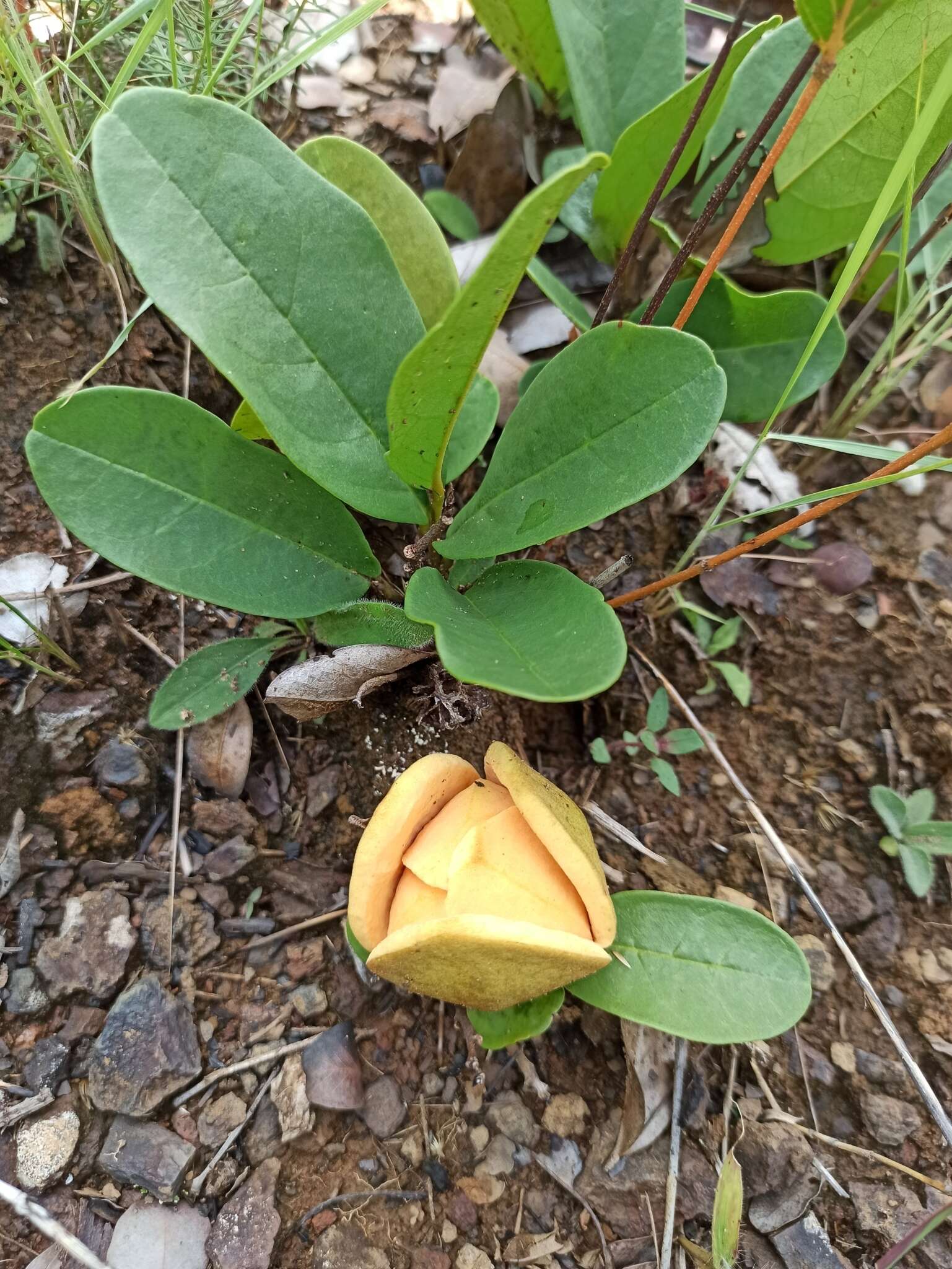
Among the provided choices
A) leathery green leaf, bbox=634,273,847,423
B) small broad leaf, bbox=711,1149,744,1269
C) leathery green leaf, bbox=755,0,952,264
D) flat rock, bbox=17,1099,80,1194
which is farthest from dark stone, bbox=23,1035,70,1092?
leathery green leaf, bbox=755,0,952,264

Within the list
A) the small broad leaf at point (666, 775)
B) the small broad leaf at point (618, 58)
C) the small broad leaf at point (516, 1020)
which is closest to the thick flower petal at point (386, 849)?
the small broad leaf at point (516, 1020)

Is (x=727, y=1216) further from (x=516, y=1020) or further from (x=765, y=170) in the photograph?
(x=765, y=170)

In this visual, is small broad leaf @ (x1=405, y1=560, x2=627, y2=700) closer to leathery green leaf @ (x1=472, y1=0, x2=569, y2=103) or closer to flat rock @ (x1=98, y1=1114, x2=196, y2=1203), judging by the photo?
flat rock @ (x1=98, y1=1114, x2=196, y2=1203)

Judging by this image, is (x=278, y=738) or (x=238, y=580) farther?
(x=278, y=738)

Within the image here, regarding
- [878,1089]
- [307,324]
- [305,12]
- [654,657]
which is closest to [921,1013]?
[878,1089]

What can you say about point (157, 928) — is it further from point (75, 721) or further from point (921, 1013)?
point (921, 1013)

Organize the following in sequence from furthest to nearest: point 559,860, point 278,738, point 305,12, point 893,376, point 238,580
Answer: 1. point 305,12
2. point 893,376
3. point 278,738
4. point 238,580
5. point 559,860

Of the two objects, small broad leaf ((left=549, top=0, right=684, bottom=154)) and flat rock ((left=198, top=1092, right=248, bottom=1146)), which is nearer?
flat rock ((left=198, top=1092, right=248, bottom=1146))
